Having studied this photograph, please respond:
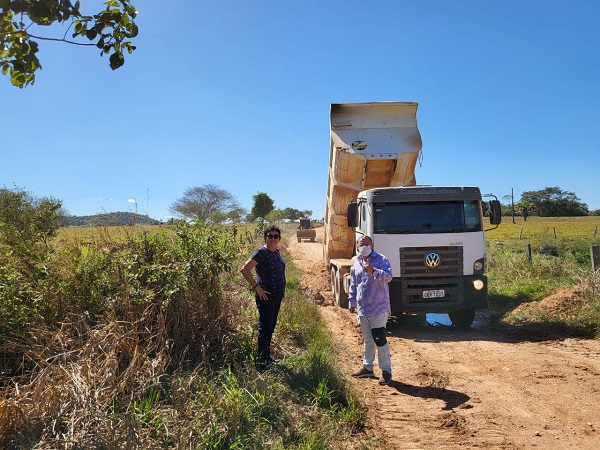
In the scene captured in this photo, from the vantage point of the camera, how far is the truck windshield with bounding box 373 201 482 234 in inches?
324

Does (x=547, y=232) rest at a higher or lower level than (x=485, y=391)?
higher

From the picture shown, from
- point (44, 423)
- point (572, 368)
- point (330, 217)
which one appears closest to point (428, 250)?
point (572, 368)

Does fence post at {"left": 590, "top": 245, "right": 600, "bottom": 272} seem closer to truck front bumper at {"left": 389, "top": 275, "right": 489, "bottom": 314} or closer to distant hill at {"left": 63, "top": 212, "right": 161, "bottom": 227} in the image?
truck front bumper at {"left": 389, "top": 275, "right": 489, "bottom": 314}

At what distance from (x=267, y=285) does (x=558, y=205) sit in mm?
97327

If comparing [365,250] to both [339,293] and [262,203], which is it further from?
[262,203]

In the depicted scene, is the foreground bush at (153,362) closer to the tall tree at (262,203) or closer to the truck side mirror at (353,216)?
the truck side mirror at (353,216)

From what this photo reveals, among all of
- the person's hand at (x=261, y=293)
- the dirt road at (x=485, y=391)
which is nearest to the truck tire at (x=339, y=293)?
the dirt road at (x=485, y=391)

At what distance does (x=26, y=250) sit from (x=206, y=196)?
40903mm

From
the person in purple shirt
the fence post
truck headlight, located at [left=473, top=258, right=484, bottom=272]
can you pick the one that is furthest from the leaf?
the fence post

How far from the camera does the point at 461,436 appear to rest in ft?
13.3

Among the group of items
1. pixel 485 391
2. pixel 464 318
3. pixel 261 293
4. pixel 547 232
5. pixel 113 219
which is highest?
pixel 547 232

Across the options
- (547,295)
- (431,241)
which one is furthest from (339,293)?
(547,295)

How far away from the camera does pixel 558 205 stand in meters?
88.1

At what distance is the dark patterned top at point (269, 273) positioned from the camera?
5.42 meters
